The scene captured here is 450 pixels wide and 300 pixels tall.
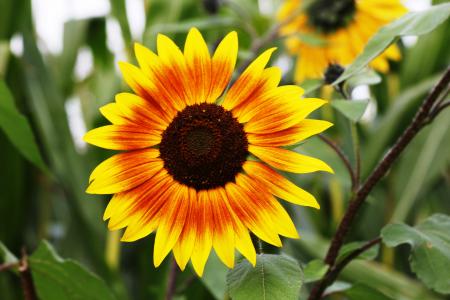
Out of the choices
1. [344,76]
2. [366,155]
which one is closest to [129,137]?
[344,76]

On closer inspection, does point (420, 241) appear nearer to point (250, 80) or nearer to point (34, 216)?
point (250, 80)

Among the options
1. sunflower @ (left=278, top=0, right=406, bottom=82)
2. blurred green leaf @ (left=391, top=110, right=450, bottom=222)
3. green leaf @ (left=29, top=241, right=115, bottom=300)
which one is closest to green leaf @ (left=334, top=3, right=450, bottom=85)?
green leaf @ (left=29, top=241, right=115, bottom=300)

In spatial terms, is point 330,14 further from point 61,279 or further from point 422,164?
Result: point 61,279

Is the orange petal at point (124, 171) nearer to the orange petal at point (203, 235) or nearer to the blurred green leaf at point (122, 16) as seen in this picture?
the orange petal at point (203, 235)

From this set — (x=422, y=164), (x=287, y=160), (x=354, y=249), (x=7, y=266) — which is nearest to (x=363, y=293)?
(x=354, y=249)

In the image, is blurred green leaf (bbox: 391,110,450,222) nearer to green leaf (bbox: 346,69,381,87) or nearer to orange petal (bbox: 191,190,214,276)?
green leaf (bbox: 346,69,381,87)
